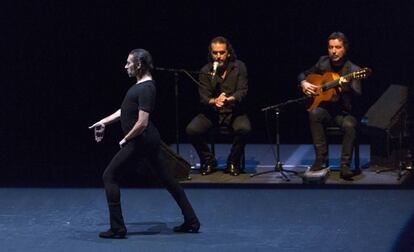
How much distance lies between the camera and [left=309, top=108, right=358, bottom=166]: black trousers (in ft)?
31.9

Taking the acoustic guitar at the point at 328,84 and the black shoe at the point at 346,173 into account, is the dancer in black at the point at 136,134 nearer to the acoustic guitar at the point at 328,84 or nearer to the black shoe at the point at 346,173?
the black shoe at the point at 346,173

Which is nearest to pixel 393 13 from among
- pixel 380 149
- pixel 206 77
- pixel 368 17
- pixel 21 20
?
pixel 368 17

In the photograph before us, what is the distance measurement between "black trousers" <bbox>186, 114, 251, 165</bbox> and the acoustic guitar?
742mm

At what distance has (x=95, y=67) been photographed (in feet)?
39.0

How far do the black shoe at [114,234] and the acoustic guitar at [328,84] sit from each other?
Answer: 3.22m

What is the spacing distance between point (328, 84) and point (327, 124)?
0.42m

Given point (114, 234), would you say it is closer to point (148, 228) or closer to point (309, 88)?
point (148, 228)

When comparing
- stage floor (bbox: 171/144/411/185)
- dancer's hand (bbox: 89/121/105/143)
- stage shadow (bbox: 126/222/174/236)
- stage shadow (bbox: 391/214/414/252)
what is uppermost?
dancer's hand (bbox: 89/121/105/143)

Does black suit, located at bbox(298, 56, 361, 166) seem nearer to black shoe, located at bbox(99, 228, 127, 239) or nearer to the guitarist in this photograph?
the guitarist

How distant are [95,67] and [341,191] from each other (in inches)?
157

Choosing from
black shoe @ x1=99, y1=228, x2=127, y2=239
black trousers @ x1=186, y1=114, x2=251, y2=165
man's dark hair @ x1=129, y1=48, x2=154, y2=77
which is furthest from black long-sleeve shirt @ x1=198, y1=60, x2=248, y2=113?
black shoe @ x1=99, y1=228, x2=127, y2=239

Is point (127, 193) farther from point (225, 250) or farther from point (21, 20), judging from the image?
point (21, 20)

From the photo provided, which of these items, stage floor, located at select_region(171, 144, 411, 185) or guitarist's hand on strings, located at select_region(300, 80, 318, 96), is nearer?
stage floor, located at select_region(171, 144, 411, 185)

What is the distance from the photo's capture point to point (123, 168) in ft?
23.8
